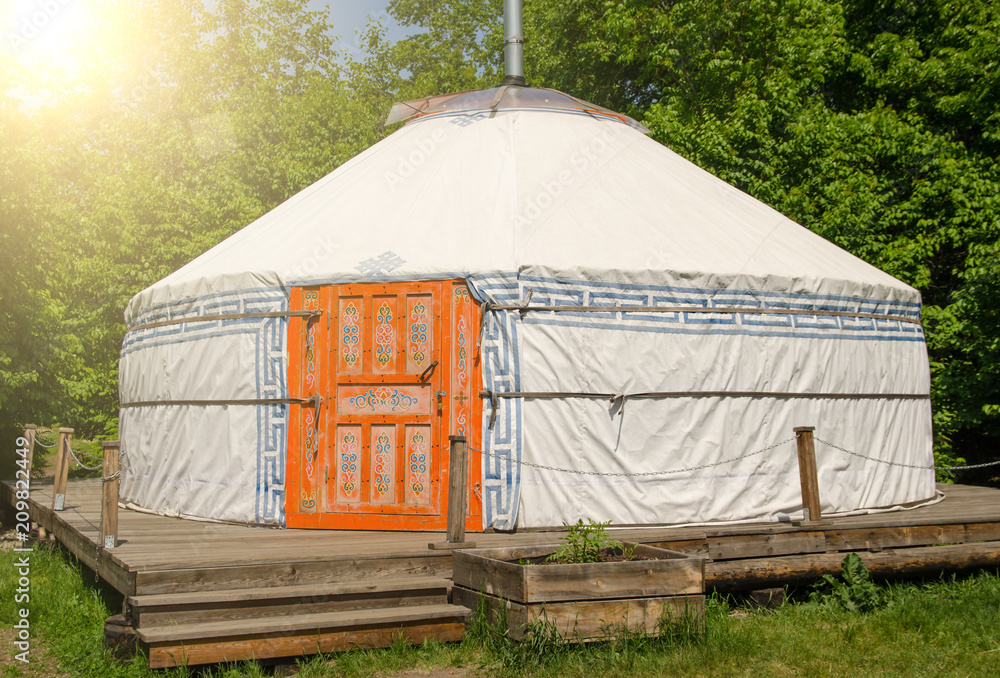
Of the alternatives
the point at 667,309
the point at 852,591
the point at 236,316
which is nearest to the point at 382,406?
the point at 236,316

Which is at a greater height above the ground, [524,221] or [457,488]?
[524,221]

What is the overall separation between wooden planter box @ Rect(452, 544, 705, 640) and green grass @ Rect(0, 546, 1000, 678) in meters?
0.08

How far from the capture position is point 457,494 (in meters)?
4.60

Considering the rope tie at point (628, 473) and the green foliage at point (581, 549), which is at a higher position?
the rope tie at point (628, 473)

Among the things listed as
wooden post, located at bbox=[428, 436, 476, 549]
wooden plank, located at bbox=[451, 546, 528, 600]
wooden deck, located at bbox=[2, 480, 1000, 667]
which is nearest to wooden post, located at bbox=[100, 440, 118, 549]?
wooden deck, located at bbox=[2, 480, 1000, 667]

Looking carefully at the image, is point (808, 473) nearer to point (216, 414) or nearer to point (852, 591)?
point (852, 591)

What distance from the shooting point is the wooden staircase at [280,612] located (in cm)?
362

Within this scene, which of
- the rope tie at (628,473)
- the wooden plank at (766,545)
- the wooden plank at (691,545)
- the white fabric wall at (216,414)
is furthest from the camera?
the white fabric wall at (216,414)

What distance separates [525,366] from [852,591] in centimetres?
218

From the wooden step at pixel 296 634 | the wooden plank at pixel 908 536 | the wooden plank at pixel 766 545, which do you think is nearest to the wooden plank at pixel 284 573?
the wooden step at pixel 296 634

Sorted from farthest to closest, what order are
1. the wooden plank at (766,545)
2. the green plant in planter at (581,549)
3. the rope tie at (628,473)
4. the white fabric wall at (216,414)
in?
the white fabric wall at (216,414), the rope tie at (628,473), the wooden plank at (766,545), the green plant in planter at (581,549)

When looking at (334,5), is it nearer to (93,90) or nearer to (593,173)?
(93,90)

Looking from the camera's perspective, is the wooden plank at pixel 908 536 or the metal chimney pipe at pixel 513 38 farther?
the metal chimney pipe at pixel 513 38

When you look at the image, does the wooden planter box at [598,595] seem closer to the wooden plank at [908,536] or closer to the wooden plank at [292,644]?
the wooden plank at [292,644]
